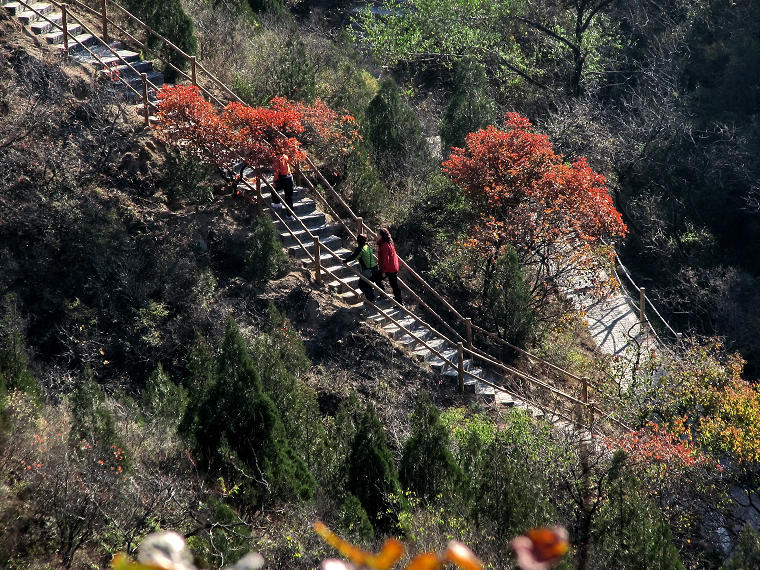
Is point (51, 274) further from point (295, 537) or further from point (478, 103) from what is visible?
point (478, 103)

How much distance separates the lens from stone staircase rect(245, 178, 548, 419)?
48.9 feet

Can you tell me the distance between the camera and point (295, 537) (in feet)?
27.4

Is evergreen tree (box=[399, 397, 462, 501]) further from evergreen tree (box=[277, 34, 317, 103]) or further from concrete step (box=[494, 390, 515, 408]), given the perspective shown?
evergreen tree (box=[277, 34, 317, 103])

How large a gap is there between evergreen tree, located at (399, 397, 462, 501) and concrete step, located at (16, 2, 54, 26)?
12.3m

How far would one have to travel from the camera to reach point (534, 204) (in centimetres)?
1655

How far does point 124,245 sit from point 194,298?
1.52m

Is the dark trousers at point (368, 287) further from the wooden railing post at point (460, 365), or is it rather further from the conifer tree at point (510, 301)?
the conifer tree at point (510, 301)

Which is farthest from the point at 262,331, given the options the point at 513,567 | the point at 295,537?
the point at 513,567

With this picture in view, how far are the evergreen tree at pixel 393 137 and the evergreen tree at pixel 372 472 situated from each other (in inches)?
417

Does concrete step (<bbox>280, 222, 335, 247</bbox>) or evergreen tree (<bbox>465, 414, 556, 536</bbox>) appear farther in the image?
concrete step (<bbox>280, 222, 335, 247</bbox>)

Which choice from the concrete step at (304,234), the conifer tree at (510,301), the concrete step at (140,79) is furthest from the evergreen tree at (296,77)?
the conifer tree at (510,301)

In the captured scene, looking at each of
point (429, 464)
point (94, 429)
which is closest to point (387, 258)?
point (429, 464)

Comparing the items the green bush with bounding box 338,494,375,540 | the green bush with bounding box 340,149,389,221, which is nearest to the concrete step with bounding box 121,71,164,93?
the green bush with bounding box 340,149,389,221

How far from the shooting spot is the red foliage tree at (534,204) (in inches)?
645
